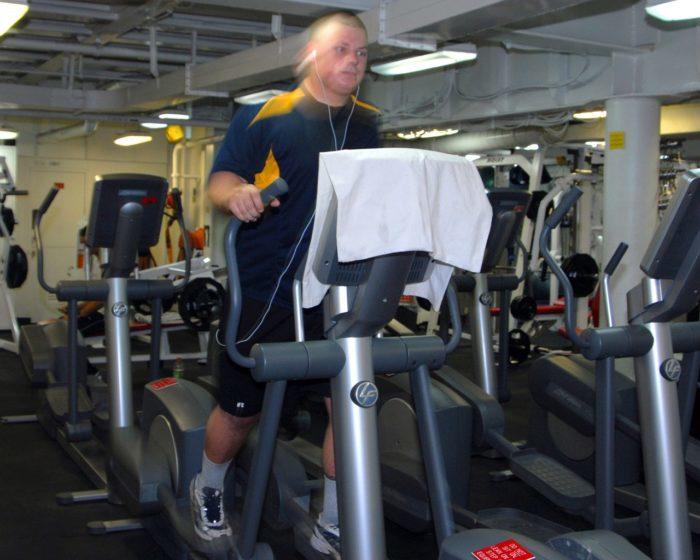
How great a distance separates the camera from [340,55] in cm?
219

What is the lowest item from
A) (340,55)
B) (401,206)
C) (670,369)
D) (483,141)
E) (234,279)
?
(670,369)

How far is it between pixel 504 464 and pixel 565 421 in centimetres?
56

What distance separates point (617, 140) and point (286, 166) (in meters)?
3.83

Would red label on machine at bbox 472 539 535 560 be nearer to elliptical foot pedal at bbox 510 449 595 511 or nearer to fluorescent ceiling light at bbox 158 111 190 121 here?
elliptical foot pedal at bbox 510 449 595 511

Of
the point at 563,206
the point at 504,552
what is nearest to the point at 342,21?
the point at 563,206

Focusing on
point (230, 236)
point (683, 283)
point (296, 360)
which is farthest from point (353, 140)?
point (683, 283)

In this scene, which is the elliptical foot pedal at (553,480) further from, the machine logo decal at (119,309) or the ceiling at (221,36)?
the ceiling at (221,36)

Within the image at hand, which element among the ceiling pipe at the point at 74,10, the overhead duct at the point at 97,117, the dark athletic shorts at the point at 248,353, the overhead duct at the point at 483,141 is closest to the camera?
the dark athletic shorts at the point at 248,353

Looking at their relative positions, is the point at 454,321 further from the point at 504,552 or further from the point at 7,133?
the point at 7,133

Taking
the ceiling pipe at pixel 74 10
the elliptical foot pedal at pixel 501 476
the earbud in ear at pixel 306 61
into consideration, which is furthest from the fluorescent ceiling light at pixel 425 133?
the earbud in ear at pixel 306 61

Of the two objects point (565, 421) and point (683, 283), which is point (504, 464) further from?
point (683, 283)

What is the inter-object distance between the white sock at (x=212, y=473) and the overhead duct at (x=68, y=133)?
6.50m

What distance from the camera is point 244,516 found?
7.11ft

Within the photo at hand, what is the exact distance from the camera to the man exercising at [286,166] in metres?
2.21
